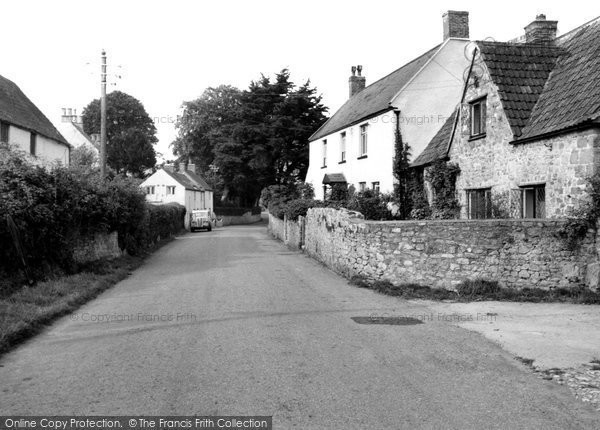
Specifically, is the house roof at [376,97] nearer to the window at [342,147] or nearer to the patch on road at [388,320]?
the window at [342,147]

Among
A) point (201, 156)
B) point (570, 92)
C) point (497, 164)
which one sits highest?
point (201, 156)

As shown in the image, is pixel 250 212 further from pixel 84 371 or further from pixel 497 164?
pixel 84 371

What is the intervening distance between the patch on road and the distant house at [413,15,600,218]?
17.3 feet

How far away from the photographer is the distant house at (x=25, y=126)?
28938 millimetres

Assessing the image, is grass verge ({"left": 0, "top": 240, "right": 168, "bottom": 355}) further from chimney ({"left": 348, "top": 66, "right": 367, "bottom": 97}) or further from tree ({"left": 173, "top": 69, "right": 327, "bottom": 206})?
tree ({"left": 173, "top": 69, "right": 327, "bottom": 206})

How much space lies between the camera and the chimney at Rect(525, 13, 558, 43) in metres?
18.4

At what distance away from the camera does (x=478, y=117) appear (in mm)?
16797

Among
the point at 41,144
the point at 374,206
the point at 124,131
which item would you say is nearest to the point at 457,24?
the point at 374,206

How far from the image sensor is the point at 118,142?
217ft

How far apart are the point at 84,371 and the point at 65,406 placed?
1.21 m

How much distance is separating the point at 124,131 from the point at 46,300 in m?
61.2

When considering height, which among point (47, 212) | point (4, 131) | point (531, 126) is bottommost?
point (47, 212)

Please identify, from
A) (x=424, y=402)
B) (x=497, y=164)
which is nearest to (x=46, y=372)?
(x=424, y=402)

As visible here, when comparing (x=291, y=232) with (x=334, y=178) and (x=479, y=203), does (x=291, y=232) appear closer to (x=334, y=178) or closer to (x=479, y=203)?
(x=334, y=178)
